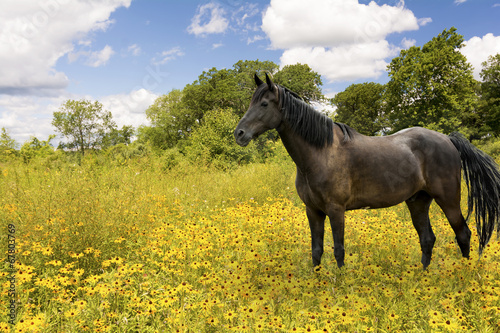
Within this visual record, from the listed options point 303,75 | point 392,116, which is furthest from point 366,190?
point 303,75

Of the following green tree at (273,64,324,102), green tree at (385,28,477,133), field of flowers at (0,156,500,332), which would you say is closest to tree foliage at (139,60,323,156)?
green tree at (273,64,324,102)

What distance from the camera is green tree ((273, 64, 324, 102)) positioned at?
34.7m

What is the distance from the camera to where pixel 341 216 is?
3.63 meters

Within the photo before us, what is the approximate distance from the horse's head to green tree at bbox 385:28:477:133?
1037 inches

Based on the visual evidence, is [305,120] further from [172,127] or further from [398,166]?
[172,127]

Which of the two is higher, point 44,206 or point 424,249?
point 44,206

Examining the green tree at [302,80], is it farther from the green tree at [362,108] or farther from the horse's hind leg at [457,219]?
the horse's hind leg at [457,219]

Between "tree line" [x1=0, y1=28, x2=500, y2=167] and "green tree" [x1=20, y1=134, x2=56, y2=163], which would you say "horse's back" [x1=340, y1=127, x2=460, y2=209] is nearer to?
"tree line" [x1=0, y1=28, x2=500, y2=167]

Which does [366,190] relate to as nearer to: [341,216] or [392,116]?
[341,216]

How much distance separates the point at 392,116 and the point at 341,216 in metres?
29.8

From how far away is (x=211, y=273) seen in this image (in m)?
3.32

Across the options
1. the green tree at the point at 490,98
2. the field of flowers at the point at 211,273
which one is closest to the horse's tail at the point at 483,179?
the field of flowers at the point at 211,273

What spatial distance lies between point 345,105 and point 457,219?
40414 mm

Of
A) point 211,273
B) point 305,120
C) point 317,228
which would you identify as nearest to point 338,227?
point 317,228
